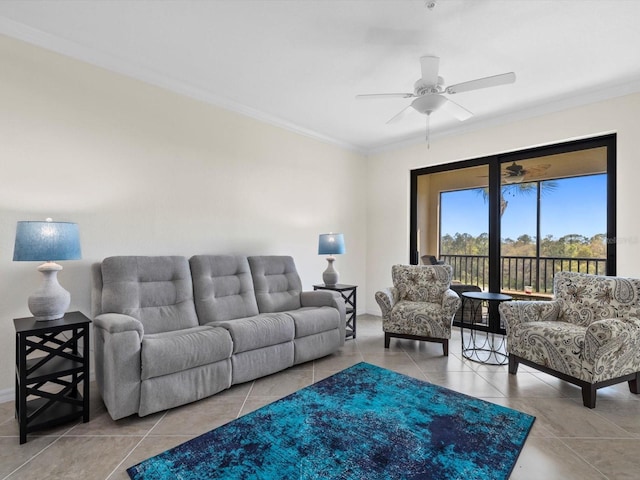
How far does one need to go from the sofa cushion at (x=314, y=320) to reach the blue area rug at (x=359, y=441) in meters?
0.64

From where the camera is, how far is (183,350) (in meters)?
2.31

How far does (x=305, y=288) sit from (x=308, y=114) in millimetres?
2282

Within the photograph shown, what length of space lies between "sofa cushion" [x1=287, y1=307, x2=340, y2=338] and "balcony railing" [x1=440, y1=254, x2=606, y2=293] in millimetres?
2347

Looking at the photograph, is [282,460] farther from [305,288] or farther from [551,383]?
[305,288]

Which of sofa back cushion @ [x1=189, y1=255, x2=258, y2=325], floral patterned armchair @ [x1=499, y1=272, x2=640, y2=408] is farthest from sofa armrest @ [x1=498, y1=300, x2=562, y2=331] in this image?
sofa back cushion @ [x1=189, y1=255, x2=258, y2=325]

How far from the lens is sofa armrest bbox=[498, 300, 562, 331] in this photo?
118 inches

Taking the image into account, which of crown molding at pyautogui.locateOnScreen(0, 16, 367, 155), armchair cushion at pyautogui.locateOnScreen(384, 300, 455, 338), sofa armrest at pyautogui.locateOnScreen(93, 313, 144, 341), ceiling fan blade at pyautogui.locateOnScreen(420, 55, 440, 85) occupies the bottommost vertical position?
armchair cushion at pyautogui.locateOnScreen(384, 300, 455, 338)

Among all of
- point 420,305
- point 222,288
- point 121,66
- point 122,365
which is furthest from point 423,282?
point 121,66

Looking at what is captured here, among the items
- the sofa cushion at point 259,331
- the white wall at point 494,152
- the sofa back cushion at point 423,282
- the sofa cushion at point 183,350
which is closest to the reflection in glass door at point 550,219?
the white wall at point 494,152

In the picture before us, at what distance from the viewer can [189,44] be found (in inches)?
106

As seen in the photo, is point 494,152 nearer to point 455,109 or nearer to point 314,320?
point 455,109

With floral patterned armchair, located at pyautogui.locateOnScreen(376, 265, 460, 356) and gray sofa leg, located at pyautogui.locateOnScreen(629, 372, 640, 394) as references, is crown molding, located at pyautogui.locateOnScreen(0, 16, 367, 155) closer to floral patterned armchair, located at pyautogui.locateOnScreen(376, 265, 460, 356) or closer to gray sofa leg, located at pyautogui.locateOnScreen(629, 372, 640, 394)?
→ floral patterned armchair, located at pyautogui.locateOnScreen(376, 265, 460, 356)

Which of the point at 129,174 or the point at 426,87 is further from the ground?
the point at 426,87

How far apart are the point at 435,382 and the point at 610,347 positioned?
1.25 m
